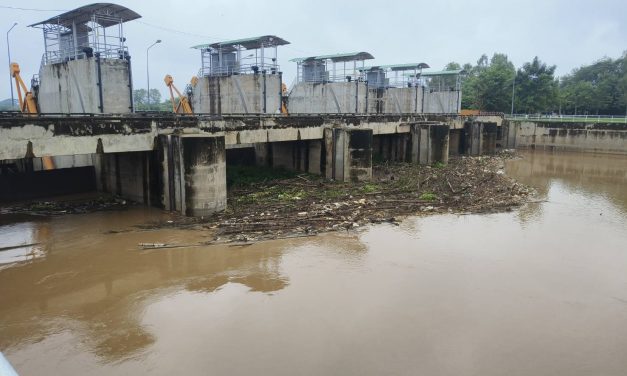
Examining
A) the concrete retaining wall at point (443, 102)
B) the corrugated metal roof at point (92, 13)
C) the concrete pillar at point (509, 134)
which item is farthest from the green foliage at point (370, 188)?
the concrete retaining wall at point (443, 102)

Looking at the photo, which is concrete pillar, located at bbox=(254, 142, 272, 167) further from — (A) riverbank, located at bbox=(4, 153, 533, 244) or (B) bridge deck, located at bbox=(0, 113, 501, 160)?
(B) bridge deck, located at bbox=(0, 113, 501, 160)

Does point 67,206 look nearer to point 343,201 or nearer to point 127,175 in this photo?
point 127,175

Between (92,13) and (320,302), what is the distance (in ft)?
70.2

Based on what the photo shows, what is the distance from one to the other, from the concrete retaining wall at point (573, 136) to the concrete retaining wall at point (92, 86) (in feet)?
135

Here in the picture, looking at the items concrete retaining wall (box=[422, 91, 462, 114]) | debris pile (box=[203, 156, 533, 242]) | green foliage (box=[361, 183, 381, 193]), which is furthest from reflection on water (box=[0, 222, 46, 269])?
concrete retaining wall (box=[422, 91, 462, 114])

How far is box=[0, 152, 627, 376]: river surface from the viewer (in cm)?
845

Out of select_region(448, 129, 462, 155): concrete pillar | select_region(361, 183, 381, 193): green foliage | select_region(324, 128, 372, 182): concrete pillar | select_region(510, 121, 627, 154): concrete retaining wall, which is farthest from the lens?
select_region(510, 121, 627, 154): concrete retaining wall

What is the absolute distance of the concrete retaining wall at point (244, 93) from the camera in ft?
113

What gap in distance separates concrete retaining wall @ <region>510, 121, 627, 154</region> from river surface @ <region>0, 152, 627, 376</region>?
35.4m

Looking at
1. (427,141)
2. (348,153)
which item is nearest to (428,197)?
(348,153)

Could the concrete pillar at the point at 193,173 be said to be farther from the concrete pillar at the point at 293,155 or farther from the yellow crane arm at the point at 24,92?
the yellow crane arm at the point at 24,92

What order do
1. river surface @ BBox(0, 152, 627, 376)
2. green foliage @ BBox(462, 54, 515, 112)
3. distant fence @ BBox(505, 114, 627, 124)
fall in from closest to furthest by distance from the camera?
1. river surface @ BBox(0, 152, 627, 376)
2. distant fence @ BBox(505, 114, 627, 124)
3. green foliage @ BBox(462, 54, 515, 112)

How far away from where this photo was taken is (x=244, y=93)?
34969 millimetres

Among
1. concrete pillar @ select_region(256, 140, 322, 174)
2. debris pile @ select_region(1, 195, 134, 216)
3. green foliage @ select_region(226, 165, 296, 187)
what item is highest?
concrete pillar @ select_region(256, 140, 322, 174)
